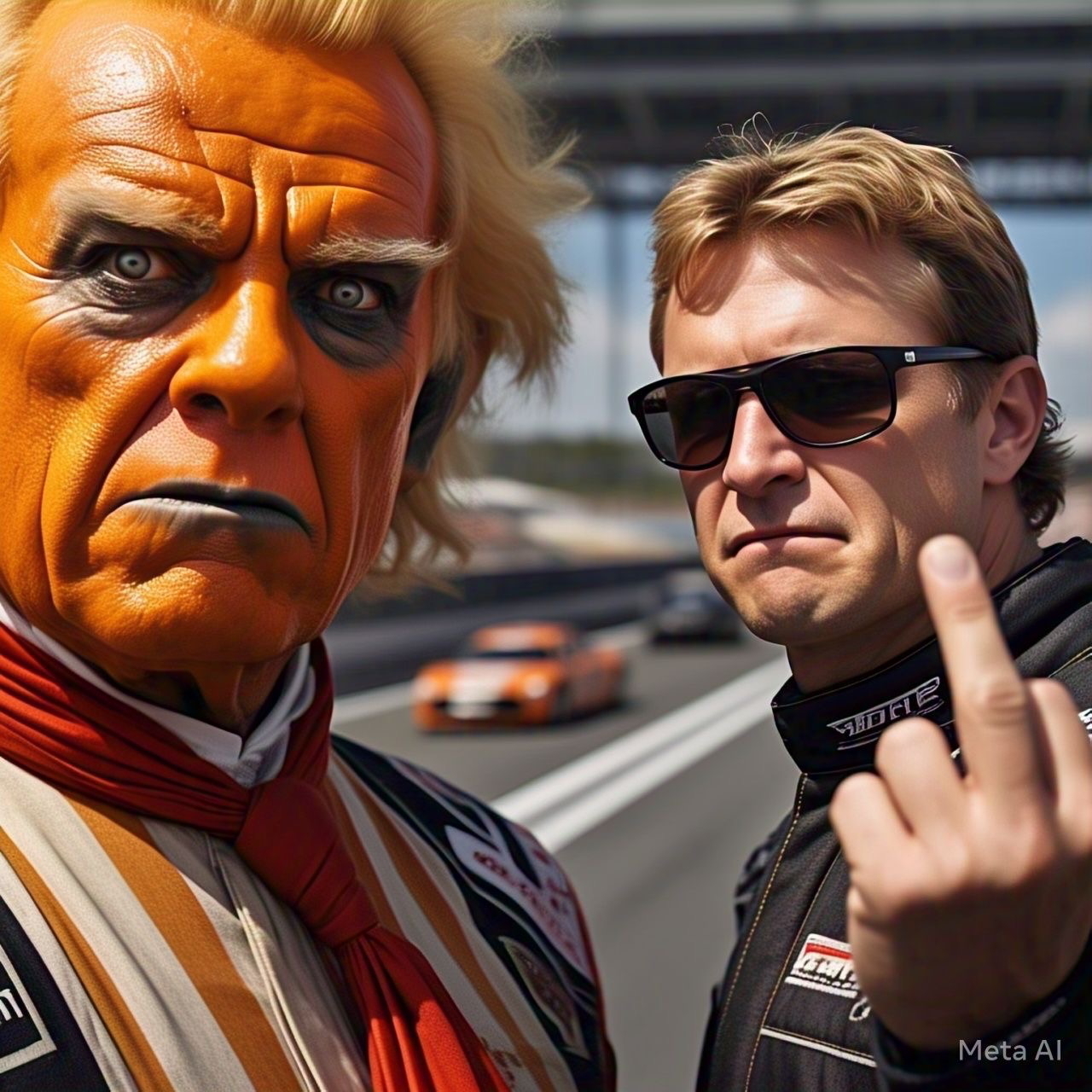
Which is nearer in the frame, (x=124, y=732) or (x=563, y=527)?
(x=124, y=732)

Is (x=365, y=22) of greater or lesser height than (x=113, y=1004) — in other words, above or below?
above

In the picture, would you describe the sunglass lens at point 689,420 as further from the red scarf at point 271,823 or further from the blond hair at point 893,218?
the red scarf at point 271,823

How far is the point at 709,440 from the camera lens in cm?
253

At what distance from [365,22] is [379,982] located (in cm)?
142

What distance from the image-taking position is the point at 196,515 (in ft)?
6.55

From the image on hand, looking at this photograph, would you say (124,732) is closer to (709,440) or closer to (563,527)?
(709,440)

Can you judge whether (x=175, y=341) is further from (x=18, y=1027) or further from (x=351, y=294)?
(x=18, y=1027)

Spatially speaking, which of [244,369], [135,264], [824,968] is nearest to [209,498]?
[244,369]

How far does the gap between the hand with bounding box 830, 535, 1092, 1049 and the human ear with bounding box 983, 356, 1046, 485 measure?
1121 mm

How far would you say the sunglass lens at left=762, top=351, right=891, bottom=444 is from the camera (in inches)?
92.8

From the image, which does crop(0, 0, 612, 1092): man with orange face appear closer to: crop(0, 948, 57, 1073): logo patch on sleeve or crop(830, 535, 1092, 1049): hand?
crop(0, 948, 57, 1073): logo patch on sleeve

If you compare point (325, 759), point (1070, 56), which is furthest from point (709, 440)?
point (1070, 56)

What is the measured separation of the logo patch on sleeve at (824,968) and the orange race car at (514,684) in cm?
1707

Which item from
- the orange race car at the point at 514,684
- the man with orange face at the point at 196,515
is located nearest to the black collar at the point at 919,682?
the man with orange face at the point at 196,515
